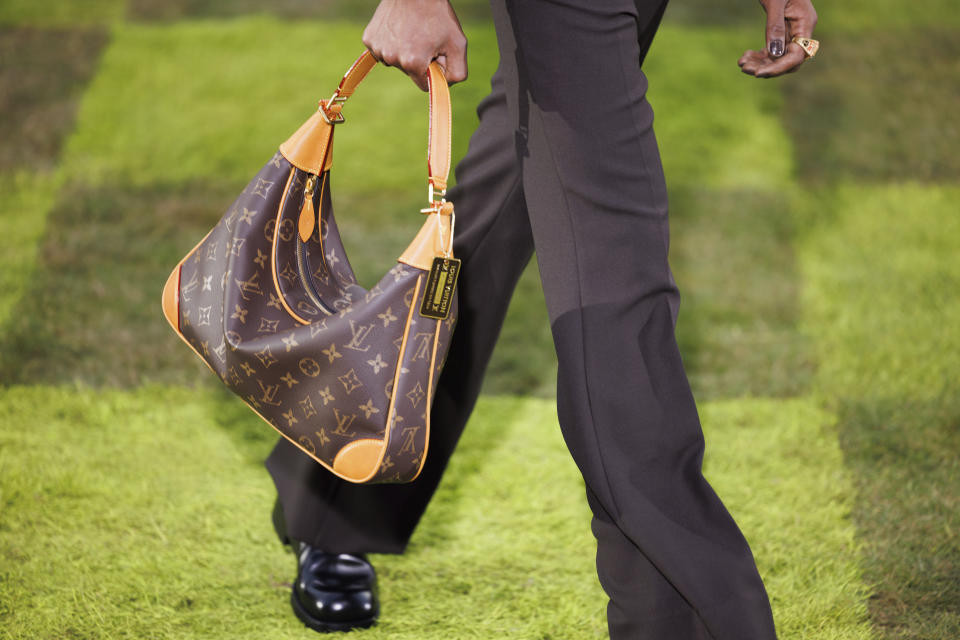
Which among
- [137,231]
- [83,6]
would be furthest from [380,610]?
[83,6]

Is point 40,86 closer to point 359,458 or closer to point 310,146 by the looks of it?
point 310,146

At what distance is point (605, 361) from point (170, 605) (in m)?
0.79

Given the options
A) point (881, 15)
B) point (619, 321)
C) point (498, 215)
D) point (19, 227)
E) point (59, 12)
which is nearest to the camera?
point (619, 321)

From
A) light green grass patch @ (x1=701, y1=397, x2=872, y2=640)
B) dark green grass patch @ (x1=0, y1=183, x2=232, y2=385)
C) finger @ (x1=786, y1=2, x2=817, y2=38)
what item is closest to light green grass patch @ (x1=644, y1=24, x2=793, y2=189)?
light green grass patch @ (x1=701, y1=397, x2=872, y2=640)

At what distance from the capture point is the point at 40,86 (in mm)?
3418

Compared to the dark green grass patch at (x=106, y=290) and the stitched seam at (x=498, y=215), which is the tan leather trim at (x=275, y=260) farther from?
the dark green grass patch at (x=106, y=290)

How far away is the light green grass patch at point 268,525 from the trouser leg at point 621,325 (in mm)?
424

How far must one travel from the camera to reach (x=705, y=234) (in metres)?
2.71

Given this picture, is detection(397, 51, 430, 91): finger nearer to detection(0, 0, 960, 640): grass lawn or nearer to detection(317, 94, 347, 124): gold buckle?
detection(317, 94, 347, 124): gold buckle

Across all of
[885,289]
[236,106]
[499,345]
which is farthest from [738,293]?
[236,106]

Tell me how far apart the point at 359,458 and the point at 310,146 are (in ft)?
1.24

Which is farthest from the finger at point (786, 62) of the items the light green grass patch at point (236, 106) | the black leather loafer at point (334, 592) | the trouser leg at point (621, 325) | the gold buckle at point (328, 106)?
the light green grass patch at point (236, 106)

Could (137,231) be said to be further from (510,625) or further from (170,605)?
(510,625)

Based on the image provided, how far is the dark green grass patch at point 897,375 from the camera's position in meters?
A: 1.52
